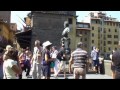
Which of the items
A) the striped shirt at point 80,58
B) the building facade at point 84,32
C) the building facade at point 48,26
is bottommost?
the striped shirt at point 80,58

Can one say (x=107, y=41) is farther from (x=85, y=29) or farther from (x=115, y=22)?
(x=85, y=29)

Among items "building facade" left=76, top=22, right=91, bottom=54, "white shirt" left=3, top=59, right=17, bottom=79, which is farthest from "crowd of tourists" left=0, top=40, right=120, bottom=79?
"building facade" left=76, top=22, right=91, bottom=54

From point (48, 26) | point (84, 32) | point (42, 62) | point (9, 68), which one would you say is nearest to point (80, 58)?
point (9, 68)

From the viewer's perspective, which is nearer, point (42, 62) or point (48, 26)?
point (42, 62)

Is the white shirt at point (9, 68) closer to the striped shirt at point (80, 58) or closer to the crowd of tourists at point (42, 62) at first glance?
the crowd of tourists at point (42, 62)

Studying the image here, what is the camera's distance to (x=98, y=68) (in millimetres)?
19891

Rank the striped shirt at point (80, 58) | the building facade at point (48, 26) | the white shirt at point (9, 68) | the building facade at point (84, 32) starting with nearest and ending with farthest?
the white shirt at point (9, 68) < the striped shirt at point (80, 58) < the building facade at point (48, 26) < the building facade at point (84, 32)

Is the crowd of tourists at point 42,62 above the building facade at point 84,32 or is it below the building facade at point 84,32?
below

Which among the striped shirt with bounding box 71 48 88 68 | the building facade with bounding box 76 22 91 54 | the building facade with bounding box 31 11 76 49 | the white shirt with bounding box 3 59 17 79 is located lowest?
the white shirt with bounding box 3 59 17 79

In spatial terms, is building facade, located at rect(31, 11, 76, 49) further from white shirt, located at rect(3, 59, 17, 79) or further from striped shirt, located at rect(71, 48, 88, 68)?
white shirt, located at rect(3, 59, 17, 79)

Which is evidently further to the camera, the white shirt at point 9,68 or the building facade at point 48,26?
the building facade at point 48,26

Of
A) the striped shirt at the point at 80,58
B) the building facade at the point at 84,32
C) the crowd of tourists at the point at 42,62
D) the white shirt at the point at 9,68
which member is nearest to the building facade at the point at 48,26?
the crowd of tourists at the point at 42,62

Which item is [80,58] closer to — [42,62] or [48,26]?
[42,62]
